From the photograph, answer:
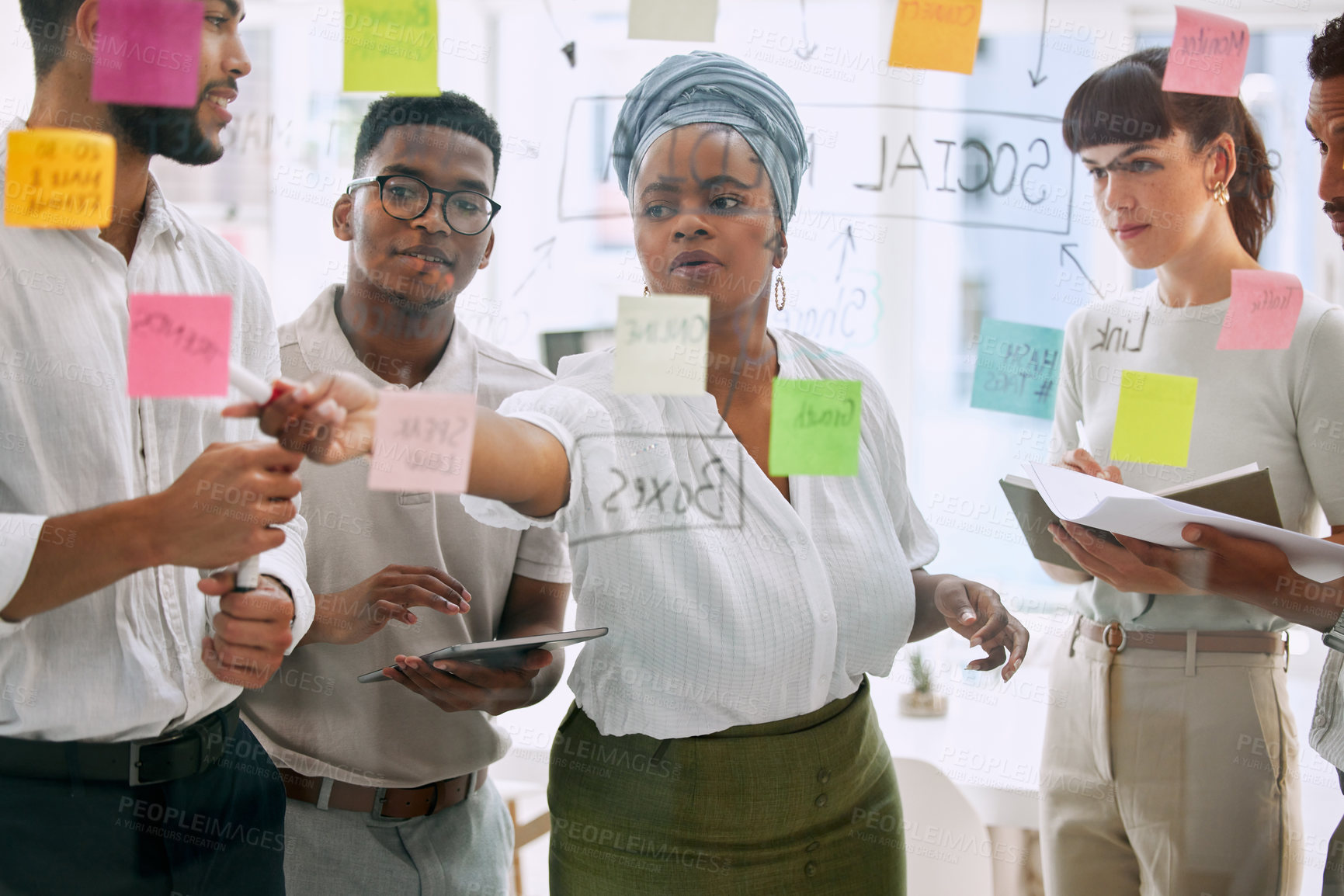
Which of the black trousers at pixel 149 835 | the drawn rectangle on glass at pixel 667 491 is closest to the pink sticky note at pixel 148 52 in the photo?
the drawn rectangle on glass at pixel 667 491

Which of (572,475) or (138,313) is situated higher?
(138,313)

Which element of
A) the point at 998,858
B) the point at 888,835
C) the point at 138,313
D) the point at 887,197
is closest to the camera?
the point at 138,313

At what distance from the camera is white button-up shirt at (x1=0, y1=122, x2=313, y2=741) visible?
3.06ft

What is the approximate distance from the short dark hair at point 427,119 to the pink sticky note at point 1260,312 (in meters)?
1.01

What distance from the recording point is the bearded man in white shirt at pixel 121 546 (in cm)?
90

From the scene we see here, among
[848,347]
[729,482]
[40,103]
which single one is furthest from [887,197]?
[40,103]

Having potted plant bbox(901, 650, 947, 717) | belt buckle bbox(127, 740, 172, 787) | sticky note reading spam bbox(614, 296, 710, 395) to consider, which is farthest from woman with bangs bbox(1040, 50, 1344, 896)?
belt buckle bbox(127, 740, 172, 787)

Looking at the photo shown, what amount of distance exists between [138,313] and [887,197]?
94cm

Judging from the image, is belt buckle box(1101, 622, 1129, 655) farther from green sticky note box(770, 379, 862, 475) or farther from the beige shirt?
the beige shirt

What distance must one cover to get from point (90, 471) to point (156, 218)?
10.9 inches

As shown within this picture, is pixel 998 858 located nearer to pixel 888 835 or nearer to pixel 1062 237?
pixel 888 835

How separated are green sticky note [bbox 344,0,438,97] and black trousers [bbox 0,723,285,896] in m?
0.76

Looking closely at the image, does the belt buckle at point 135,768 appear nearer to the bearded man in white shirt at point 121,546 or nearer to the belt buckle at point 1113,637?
the bearded man in white shirt at point 121,546

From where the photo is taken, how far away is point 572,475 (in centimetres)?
101
